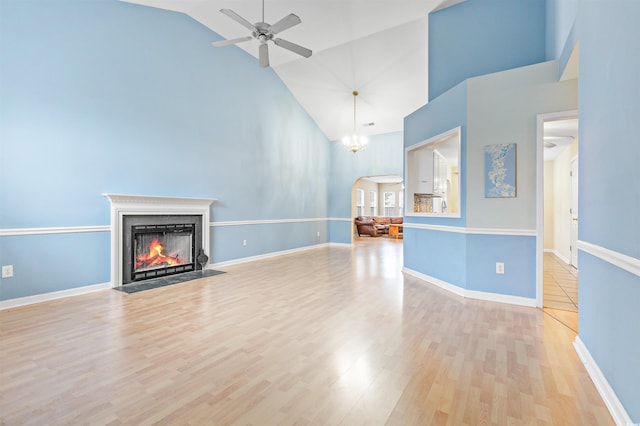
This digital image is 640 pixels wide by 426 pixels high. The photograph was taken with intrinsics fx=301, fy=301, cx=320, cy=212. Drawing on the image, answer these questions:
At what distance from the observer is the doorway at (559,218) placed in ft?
11.3

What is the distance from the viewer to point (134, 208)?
442 centimetres

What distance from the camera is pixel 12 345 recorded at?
2.47 metres

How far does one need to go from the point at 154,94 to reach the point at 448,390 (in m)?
5.30

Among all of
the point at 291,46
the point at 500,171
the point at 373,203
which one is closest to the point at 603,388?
the point at 500,171

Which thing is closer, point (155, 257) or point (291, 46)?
point (291, 46)

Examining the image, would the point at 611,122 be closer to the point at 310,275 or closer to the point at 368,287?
the point at 368,287

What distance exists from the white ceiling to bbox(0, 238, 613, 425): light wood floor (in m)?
4.52

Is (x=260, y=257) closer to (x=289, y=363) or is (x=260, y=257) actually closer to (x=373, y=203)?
(x=289, y=363)

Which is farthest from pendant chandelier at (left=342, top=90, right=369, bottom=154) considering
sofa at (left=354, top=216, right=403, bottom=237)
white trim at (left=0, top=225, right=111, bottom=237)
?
sofa at (left=354, top=216, right=403, bottom=237)

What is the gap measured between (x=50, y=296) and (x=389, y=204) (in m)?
14.3

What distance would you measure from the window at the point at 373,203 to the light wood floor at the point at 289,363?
11829 mm

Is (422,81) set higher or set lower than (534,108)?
higher

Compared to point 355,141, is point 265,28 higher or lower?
higher

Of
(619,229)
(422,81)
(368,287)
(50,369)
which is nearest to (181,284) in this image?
(50,369)
